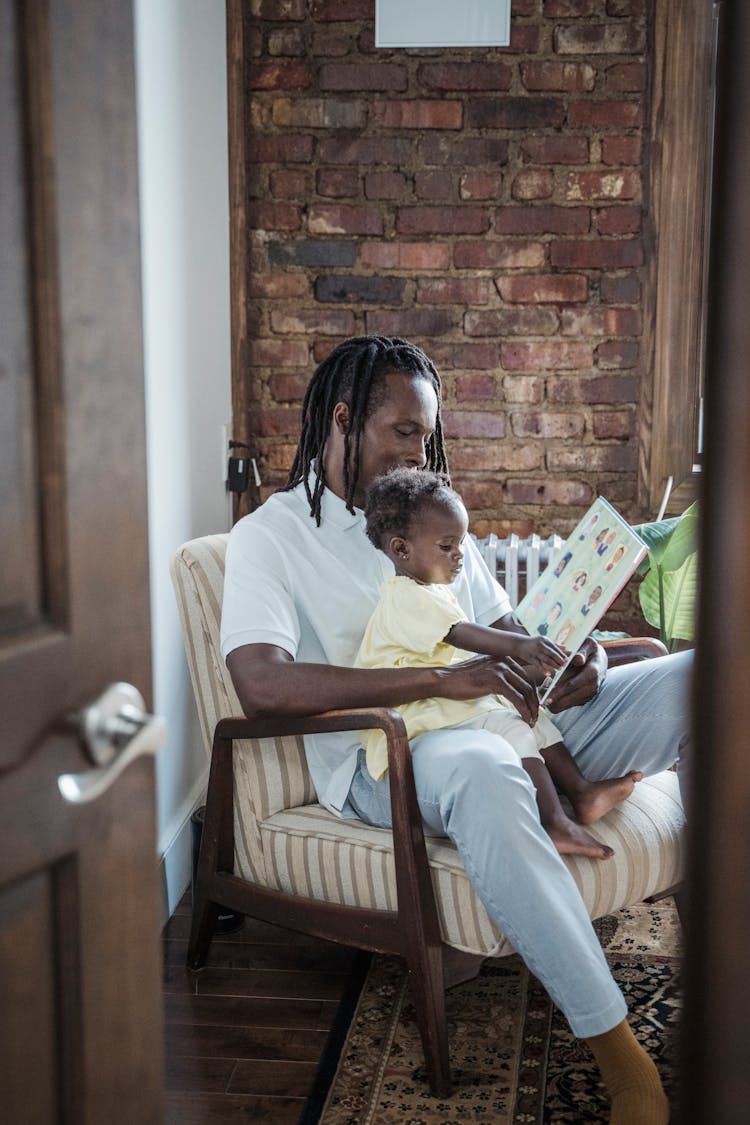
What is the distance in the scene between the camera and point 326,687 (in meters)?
1.85

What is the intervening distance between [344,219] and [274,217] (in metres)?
0.19

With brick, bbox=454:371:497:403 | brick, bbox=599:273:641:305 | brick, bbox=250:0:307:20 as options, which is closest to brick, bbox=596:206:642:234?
brick, bbox=599:273:641:305

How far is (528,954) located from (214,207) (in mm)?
2041

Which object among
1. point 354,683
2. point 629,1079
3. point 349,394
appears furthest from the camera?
point 349,394

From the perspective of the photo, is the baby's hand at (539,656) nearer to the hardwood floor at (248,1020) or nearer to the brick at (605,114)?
the hardwood floor at (248,1020)

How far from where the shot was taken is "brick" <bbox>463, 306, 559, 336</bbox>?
3.04 m

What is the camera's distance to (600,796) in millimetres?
1903

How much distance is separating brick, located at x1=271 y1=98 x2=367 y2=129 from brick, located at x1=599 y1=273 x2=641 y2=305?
30.7 inches

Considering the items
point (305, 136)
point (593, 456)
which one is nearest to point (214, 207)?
point (305, 136)

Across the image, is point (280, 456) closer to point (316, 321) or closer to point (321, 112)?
point (316, 321)

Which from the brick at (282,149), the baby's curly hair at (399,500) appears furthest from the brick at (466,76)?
the baby's curly hair at (399,500)

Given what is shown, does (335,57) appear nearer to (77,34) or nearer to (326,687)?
(326,687)

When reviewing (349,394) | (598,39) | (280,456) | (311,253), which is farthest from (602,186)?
(349,394)

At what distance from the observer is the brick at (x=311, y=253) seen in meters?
3.04
